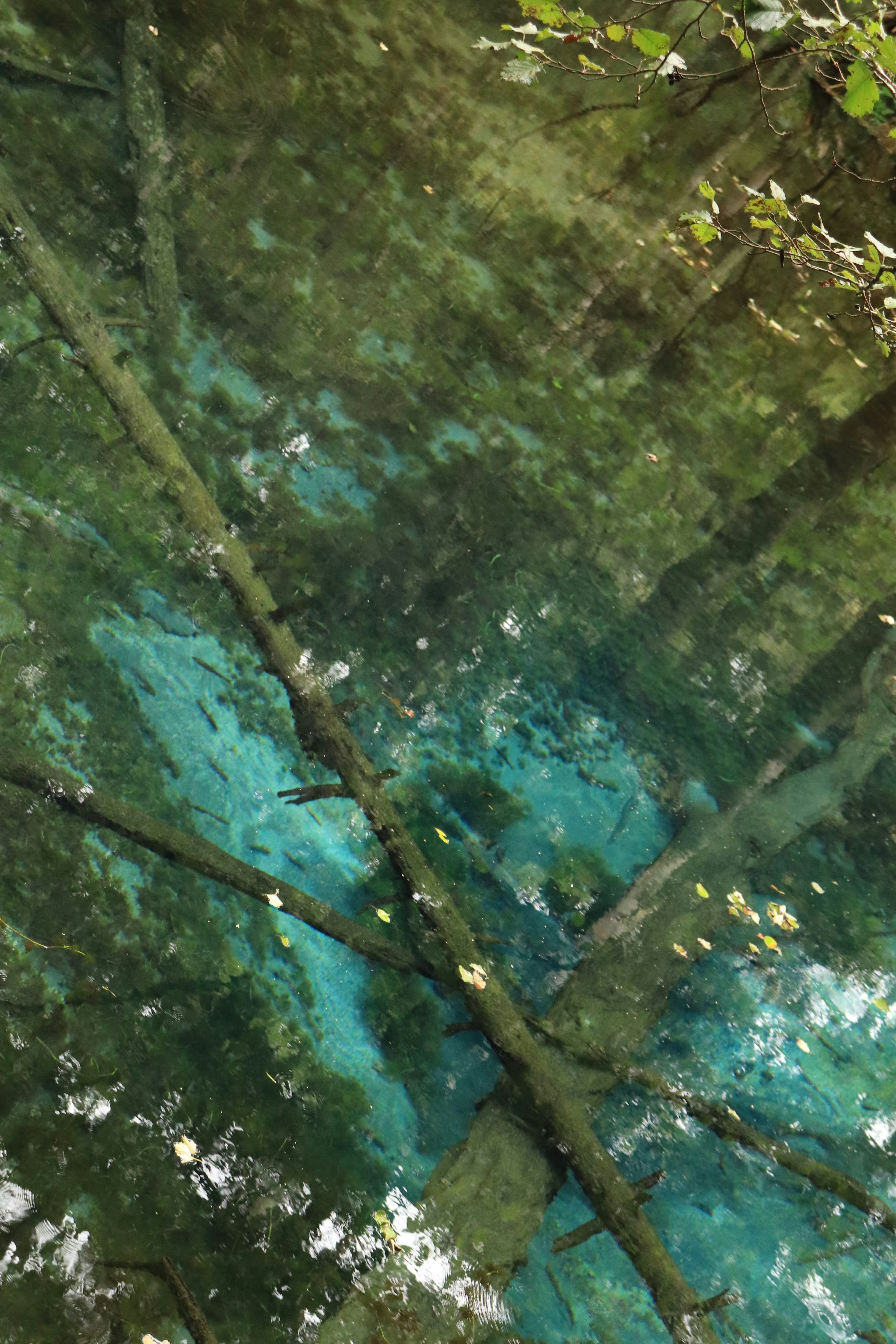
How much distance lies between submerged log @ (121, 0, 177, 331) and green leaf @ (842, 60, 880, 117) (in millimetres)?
2525

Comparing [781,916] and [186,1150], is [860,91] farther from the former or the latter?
[186,1150]

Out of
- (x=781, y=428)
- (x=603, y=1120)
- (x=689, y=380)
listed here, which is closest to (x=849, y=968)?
(x=603, y=1120)

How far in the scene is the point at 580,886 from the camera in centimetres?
332

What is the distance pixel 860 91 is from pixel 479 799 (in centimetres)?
240

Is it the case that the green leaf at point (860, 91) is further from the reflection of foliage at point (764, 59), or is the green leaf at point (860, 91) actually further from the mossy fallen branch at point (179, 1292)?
the mossy fallen branch at point (179, 1292)

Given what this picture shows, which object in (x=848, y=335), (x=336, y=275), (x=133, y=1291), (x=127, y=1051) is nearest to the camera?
(x=133, y=1291)

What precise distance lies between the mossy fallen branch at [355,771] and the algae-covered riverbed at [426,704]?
2 cm

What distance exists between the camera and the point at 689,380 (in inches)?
155

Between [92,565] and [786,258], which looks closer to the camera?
[92,565]

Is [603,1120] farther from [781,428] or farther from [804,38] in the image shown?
[804,38]

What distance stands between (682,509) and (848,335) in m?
1.14

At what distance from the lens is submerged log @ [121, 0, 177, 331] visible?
360cm

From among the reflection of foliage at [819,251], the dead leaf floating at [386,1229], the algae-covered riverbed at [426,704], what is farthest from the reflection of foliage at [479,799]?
the reflection of foliage at [819,251]

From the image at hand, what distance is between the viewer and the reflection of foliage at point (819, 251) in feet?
9.07
